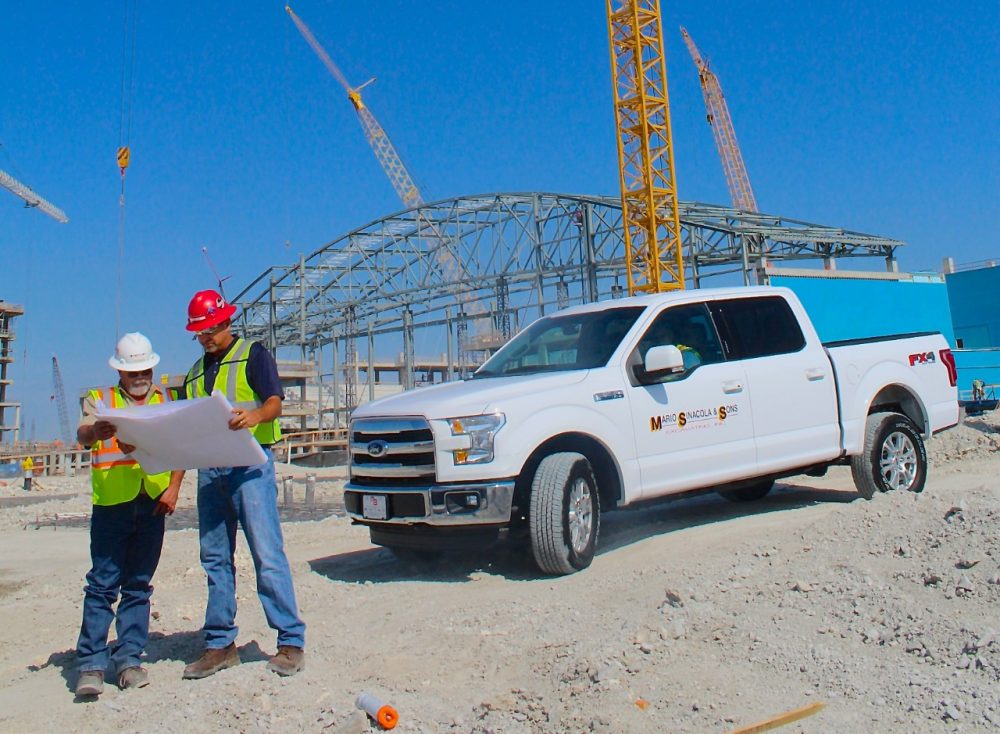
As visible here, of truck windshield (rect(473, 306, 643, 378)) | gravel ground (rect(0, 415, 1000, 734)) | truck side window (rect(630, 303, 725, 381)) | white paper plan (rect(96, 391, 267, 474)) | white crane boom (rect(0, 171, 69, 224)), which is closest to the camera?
gravel ground (rect(0, 415, 1000, 734))

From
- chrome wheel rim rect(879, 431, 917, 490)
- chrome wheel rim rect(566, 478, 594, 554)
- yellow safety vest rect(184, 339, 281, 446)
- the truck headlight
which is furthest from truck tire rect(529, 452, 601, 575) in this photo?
chrome wheel rim rect(879, 431, 917, 490)

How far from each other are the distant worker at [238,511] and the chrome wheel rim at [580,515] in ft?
7.46

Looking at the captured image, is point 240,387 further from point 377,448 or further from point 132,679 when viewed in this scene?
point 377,448

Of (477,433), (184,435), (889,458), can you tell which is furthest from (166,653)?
(889,458)

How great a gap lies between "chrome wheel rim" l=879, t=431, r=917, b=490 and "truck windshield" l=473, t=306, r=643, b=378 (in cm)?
289

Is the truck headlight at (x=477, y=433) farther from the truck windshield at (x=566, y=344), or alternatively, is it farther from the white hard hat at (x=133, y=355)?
the white hard hat at (x=133, y=355)

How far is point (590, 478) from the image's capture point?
642 cm

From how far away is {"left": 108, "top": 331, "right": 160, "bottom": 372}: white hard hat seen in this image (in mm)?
4605

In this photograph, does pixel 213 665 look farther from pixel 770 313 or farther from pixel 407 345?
pixel 407 345

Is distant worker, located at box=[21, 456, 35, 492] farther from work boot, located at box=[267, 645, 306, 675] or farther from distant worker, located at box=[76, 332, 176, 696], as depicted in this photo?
work boot, located at box=[267, 645, 306, 675]

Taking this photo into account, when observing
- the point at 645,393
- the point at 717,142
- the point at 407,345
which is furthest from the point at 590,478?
the point at 717,142

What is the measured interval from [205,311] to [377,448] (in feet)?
7.25

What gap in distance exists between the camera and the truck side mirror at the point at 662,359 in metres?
6.57

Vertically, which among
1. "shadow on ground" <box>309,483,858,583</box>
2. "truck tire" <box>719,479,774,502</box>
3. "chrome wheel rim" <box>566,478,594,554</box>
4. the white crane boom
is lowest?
"shadow on ground" <box>309,483,858,583</box>
